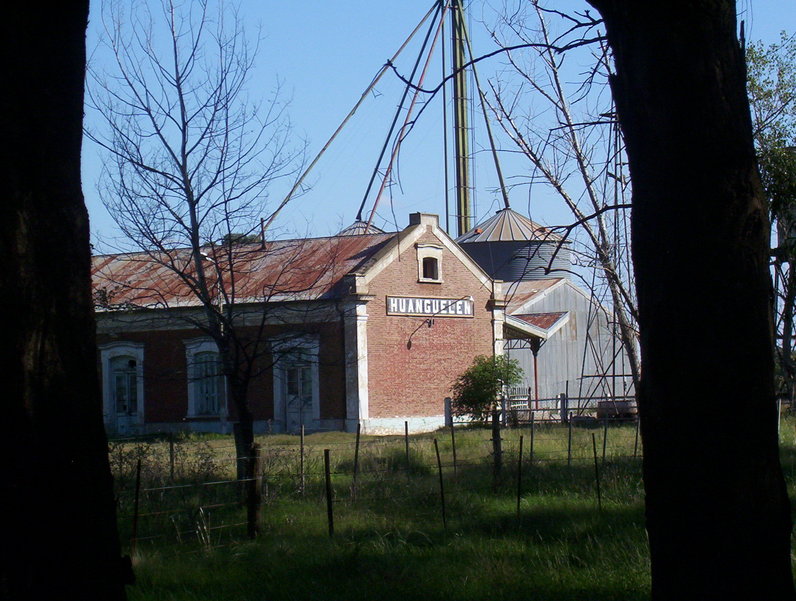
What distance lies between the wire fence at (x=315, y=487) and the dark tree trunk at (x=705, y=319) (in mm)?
6126

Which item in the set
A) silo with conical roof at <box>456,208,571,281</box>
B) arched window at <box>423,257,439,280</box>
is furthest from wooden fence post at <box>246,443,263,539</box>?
silo with conical roof at <box>456,208,571,281</box>

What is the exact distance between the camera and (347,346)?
1216 inches

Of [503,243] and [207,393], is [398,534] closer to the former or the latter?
[207,393]

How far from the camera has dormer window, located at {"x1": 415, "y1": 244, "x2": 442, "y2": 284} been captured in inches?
1294

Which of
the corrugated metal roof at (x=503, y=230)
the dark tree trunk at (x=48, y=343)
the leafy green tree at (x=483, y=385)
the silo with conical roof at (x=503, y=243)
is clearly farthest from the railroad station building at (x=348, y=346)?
the dark tree trunk at (x=48, y=343)

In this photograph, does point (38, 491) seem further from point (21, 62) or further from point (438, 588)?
point (438, 588)

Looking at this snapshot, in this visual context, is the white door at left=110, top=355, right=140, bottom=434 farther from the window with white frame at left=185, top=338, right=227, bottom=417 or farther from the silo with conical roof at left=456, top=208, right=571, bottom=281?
the silo with conical roof at left=456, top=208, right=571, bottom=281

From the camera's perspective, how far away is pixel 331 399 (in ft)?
102

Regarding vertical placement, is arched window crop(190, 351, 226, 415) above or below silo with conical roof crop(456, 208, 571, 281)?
below

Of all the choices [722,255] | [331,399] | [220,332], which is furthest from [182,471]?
[331,399]

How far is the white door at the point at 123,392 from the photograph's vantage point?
33.6 metres

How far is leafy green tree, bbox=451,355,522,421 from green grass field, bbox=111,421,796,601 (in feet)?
52.2

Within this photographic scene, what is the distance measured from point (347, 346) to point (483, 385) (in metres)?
5.03

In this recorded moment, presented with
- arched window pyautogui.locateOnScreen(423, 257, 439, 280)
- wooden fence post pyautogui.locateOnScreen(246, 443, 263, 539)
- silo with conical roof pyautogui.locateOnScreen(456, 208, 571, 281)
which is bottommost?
wooden fence post pyautogui.locateOnScreen(246, 443, 263, 539)
